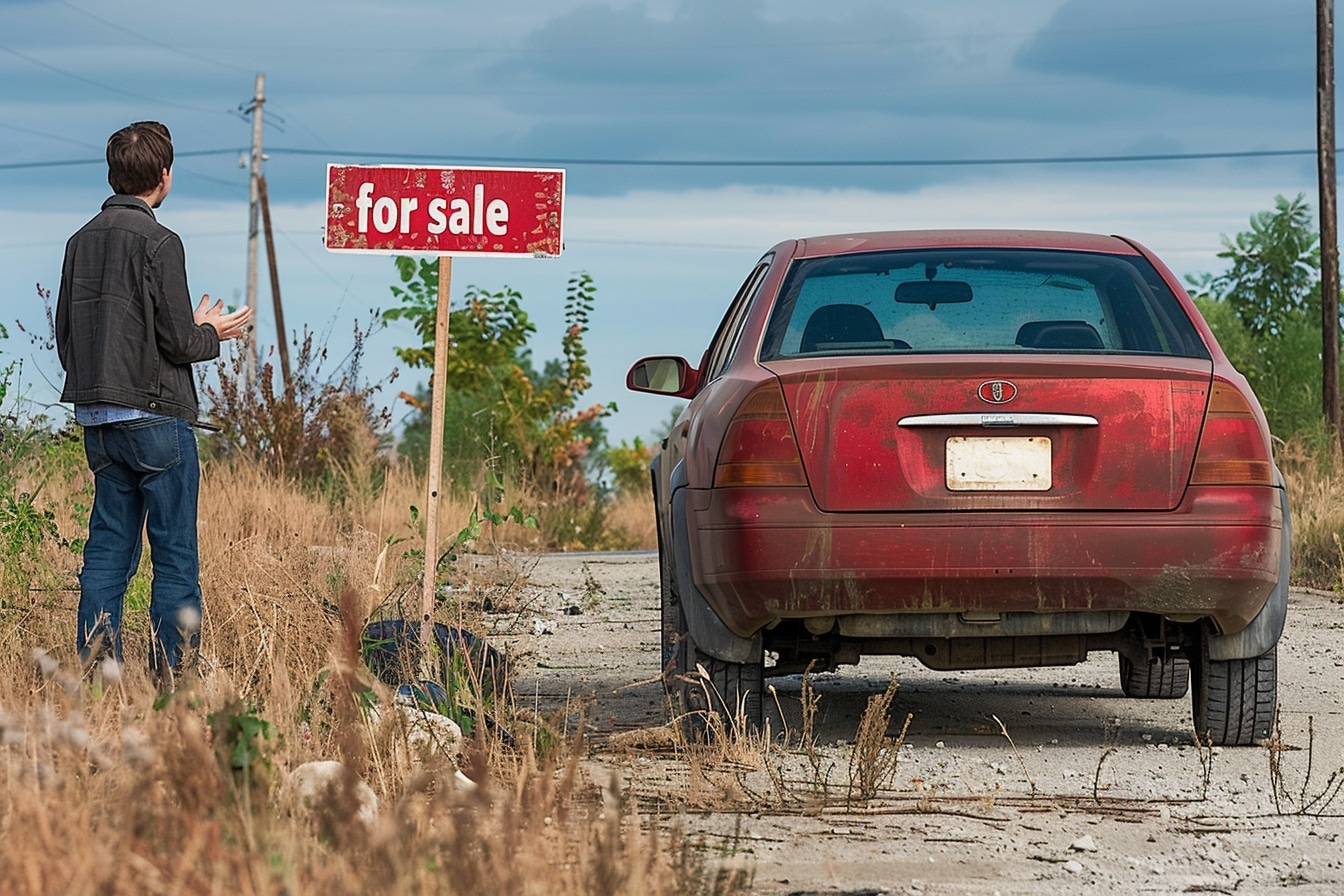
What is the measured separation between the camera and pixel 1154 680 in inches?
296

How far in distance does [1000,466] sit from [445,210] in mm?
2746

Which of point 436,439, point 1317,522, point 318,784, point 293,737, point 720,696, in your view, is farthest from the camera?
point 1317,522

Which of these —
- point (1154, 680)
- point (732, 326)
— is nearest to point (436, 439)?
point (732, 326)

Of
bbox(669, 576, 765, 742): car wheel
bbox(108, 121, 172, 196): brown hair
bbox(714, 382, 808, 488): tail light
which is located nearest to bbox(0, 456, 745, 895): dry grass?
bbox(669, 576, 765, 742): car wheel

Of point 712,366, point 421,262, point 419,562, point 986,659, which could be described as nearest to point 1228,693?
point 986,659

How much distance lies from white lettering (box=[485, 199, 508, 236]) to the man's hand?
106 cm

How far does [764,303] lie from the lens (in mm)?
6109

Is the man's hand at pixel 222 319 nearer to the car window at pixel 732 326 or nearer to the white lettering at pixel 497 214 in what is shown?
the white lettering at pixel 497 214

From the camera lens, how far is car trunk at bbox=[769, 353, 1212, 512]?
5.34 meters

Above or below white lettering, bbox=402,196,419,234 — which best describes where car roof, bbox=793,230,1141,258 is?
below

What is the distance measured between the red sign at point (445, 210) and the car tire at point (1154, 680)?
3.05 metres

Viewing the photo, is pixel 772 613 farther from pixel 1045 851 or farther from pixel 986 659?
pixel 1045 851

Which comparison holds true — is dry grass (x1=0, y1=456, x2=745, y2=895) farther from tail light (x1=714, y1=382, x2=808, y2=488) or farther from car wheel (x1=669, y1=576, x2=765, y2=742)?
tail light (x1=714, y1=382, x2=808, y2=488)

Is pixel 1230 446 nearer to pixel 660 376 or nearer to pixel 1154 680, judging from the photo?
pixel 1154 680
